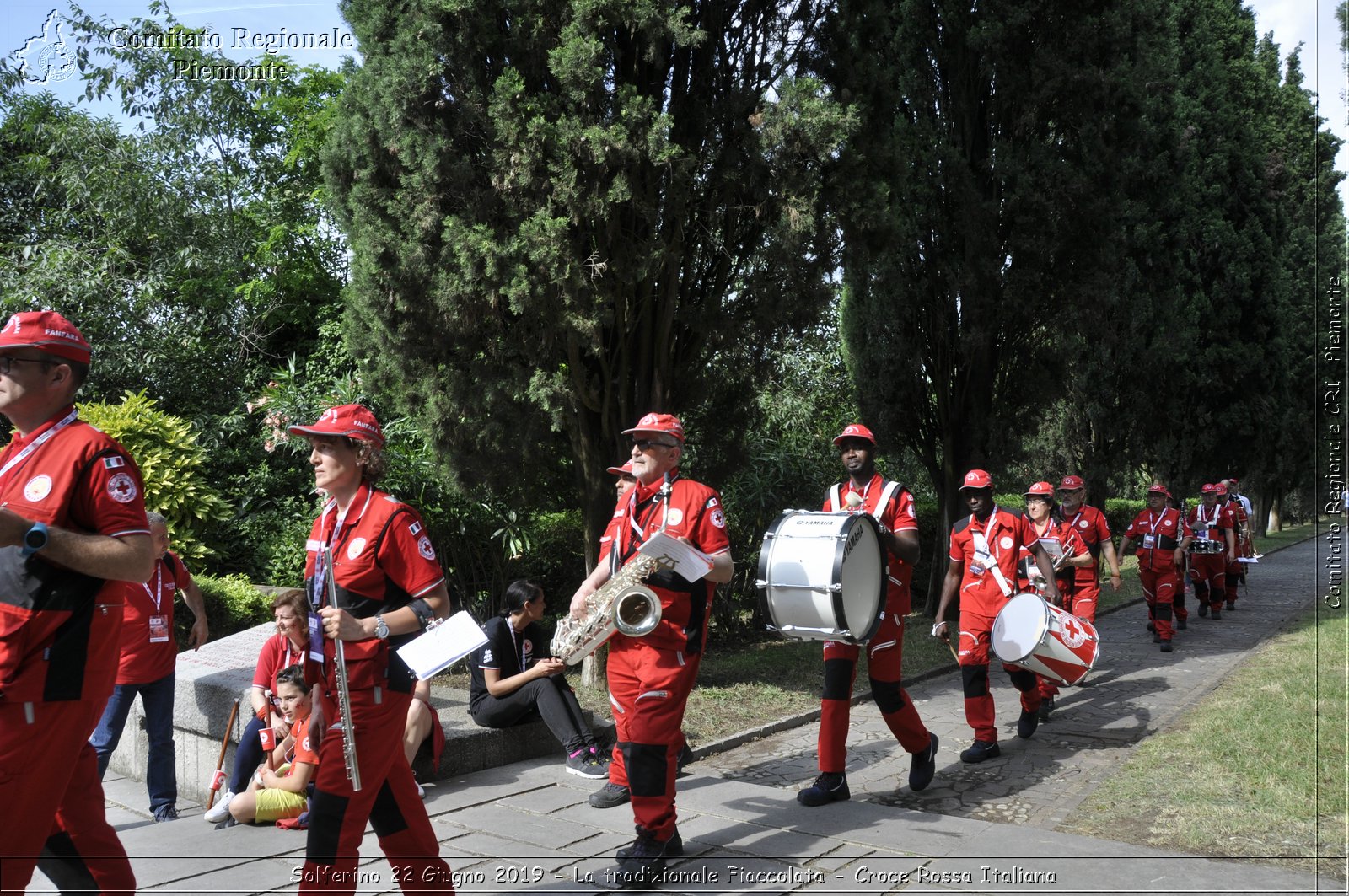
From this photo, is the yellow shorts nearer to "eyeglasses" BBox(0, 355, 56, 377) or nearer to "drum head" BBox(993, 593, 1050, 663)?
"eyeglasses" BBox(0, 355, 56, 377)

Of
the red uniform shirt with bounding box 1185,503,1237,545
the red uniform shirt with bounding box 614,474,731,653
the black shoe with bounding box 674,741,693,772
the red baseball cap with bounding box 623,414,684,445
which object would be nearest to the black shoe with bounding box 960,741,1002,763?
the black shoe with bounding box 674,741,693,772

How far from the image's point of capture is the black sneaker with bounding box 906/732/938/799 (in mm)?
6367

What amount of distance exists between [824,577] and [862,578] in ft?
1.46

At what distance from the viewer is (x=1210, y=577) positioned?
1529cm

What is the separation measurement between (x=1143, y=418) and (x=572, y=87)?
16.1 metres

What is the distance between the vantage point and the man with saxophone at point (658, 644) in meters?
4.77

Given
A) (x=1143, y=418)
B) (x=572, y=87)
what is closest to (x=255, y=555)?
(x=572, y=87)

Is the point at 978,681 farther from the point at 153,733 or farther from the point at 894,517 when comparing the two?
the point at 153,733

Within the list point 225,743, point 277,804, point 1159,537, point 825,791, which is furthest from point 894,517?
point 1159,537

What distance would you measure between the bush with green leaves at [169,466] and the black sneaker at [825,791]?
299 inches

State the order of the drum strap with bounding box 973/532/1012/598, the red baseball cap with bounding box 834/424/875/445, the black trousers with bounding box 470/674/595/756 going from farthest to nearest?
the drum strap with bounding box 973/532/1012/598 → the black trousers with bounding box 470/674/595/756 → the red baseball cap with bounding box 834/424/875/445

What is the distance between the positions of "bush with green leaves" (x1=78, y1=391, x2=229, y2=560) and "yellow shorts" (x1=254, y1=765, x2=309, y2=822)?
5.96 m

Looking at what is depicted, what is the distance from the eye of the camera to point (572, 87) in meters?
7.82

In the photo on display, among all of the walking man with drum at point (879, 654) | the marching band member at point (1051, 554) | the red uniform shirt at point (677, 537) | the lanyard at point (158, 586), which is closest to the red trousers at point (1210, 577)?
the marching band member at point (1051, 554)
